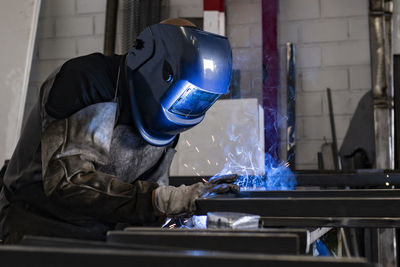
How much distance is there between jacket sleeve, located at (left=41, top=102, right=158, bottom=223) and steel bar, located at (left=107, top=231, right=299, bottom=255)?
2.43ft

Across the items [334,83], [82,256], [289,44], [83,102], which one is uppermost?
[289,44]

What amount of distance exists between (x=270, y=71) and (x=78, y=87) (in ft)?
7.81

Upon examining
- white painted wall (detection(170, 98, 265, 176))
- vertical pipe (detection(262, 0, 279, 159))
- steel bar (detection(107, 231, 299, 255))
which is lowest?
steel bar (detection(107, 231, 299, 255))

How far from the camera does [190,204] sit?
158cm

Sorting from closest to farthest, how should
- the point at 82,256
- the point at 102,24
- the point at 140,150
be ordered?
the point at 82,256
the point at 140,150
the point at 102,24

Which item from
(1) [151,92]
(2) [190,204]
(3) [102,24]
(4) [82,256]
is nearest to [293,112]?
(3) [102,24]

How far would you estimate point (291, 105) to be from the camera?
156 inches

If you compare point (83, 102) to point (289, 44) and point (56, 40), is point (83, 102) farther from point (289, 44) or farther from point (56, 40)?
point (56, 40)

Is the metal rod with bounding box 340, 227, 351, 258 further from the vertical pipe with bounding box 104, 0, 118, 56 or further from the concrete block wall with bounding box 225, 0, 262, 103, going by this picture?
the vertical pipe with bounding box 104, 0, 118, 56

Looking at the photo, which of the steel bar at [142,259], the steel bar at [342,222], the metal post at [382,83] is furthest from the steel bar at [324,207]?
the metal post at [382,83]

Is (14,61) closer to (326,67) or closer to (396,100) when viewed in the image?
(326,67)

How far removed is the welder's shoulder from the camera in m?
1.75

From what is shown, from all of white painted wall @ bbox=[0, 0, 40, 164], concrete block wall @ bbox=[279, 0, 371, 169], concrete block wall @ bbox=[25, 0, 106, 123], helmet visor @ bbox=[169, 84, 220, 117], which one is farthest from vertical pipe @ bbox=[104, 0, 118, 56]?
helmet visor @ bbox=[169, 84, 220, 117]

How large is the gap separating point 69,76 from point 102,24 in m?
2.65
